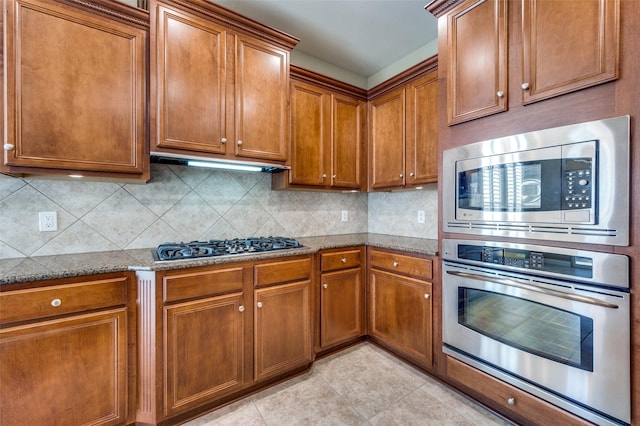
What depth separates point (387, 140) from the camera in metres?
2.66

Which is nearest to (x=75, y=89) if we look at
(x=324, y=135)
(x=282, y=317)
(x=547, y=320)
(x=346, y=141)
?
(x=324, y=135)

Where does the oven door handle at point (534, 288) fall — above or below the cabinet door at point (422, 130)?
below

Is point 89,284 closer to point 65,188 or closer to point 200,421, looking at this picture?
point 65,188

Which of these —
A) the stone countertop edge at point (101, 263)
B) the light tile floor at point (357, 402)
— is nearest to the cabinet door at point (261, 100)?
the stone countertop edge at point (101, 263)

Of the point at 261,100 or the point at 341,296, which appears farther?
the point at 341,296

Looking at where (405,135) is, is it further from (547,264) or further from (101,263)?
(101,263)

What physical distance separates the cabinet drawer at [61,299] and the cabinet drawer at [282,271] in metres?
0.76

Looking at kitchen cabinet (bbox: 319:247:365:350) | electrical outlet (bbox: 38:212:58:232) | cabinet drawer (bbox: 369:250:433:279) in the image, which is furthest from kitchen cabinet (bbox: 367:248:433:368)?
electrical outlet (bbox: 38:212:58:232)

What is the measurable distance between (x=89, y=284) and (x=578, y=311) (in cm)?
239

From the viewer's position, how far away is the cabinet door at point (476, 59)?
1.58m

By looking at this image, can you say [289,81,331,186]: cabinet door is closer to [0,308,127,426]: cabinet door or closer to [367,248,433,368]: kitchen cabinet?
[367,248,433,368]: kitchen cabinet

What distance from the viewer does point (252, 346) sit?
1.89 metres

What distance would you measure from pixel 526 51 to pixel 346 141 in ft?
4.96

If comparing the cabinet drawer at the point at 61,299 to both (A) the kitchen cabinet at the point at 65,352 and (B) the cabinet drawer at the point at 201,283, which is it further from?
(B) the cabinet drawer at the point at 201,283
